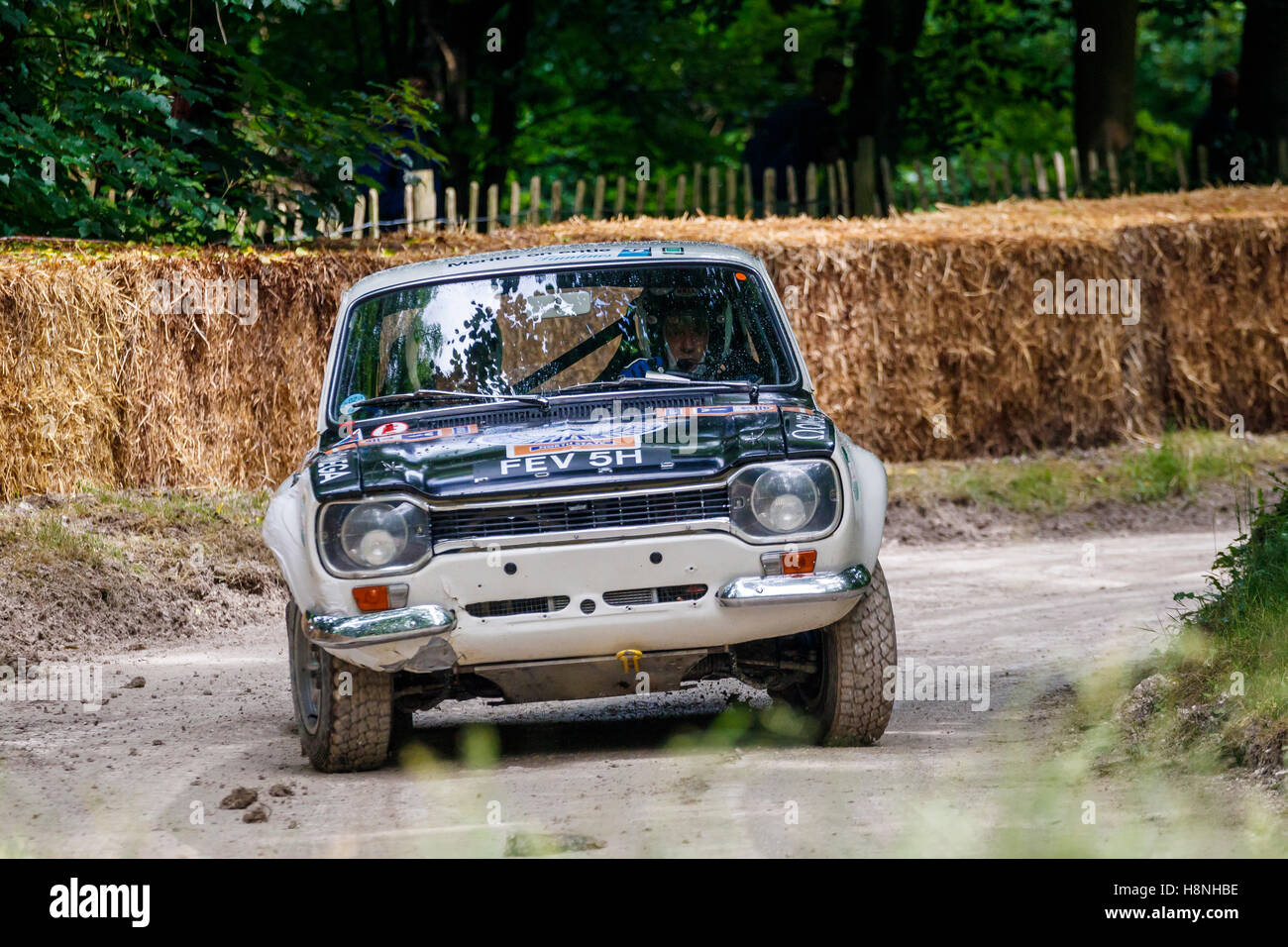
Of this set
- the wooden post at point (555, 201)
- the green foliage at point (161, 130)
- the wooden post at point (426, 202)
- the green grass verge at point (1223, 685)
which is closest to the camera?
the green grass verge at point (1223, 685)

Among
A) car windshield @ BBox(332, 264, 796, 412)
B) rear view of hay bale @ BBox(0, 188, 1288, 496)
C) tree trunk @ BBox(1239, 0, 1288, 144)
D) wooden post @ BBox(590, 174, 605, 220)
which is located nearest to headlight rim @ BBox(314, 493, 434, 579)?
car windshield @ BBox(332, 264, 796, 412)

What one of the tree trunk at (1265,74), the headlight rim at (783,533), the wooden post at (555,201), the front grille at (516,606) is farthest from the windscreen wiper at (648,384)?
the tree trunk at (1265,74)

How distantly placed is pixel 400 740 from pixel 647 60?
1802 cm

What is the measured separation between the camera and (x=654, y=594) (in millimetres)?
6133

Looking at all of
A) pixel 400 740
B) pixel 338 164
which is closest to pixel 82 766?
pixel 400 740

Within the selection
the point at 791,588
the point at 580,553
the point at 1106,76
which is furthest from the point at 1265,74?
the point at 580,553

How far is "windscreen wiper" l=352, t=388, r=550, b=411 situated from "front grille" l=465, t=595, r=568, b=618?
801mm

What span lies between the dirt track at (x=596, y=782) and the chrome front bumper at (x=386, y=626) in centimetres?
56

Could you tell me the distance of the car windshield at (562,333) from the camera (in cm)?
704

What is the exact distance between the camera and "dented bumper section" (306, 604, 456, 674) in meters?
6.01

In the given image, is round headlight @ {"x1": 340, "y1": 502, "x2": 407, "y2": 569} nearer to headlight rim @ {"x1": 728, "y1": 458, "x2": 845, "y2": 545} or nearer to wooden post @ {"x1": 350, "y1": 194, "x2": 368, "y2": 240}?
headlight rim @ {"x1": 728, "y1": 458, "x2": 845, "y2": 545}

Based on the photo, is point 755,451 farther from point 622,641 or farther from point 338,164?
point 338,164

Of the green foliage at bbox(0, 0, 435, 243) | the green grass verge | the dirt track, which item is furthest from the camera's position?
the green foliage at bbox(0, 0, 435, 243)

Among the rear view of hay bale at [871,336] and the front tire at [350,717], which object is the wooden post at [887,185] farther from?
the front tire at [350,717]
